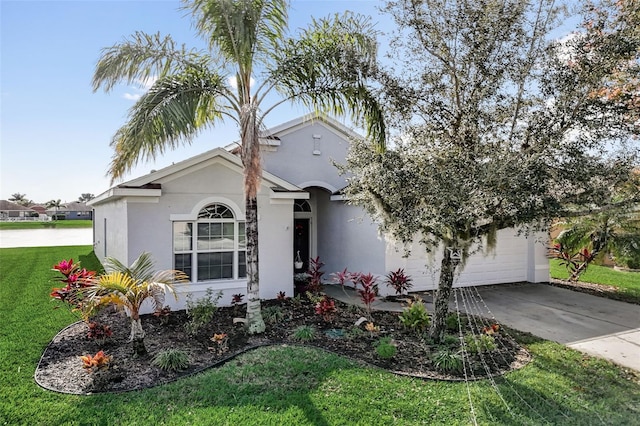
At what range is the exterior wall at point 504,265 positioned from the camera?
13586mm

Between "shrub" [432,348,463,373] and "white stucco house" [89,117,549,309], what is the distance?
346cm

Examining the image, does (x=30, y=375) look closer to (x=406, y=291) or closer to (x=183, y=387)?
(x=183, y=387)

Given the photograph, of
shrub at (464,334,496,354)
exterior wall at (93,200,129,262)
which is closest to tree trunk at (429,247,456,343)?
shrub at (464,334,496,354)

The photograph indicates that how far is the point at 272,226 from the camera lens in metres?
11.7

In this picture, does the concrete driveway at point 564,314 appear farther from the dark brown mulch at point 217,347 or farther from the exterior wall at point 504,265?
the dark brown mulch at point 217,347

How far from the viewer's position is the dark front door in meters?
16.2

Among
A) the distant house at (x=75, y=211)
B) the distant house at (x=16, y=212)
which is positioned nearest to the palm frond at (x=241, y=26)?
the distant house at (x=75, y=211)

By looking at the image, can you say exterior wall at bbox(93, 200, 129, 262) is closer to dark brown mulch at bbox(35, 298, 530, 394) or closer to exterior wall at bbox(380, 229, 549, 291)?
dark brown mulch at bbox(35, 298, 530, 394)

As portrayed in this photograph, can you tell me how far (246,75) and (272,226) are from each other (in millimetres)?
4865

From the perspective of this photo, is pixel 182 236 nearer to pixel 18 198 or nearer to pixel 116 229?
pixel 116 229

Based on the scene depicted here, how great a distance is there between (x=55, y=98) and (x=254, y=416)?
12.4 meters

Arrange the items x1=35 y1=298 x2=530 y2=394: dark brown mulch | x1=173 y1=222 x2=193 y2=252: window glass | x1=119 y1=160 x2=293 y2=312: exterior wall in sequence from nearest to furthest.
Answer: x1=35 y1=298 x2=530 y2=394: dark brown mulch → x1=119 y1=160 x2=293 y2=312: exterior wall → x1=173 y1=222 x2=193 y2=252: window glass

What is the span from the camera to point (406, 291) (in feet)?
40.8

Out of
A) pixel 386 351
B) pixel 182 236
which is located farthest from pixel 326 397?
pixel 182 236
